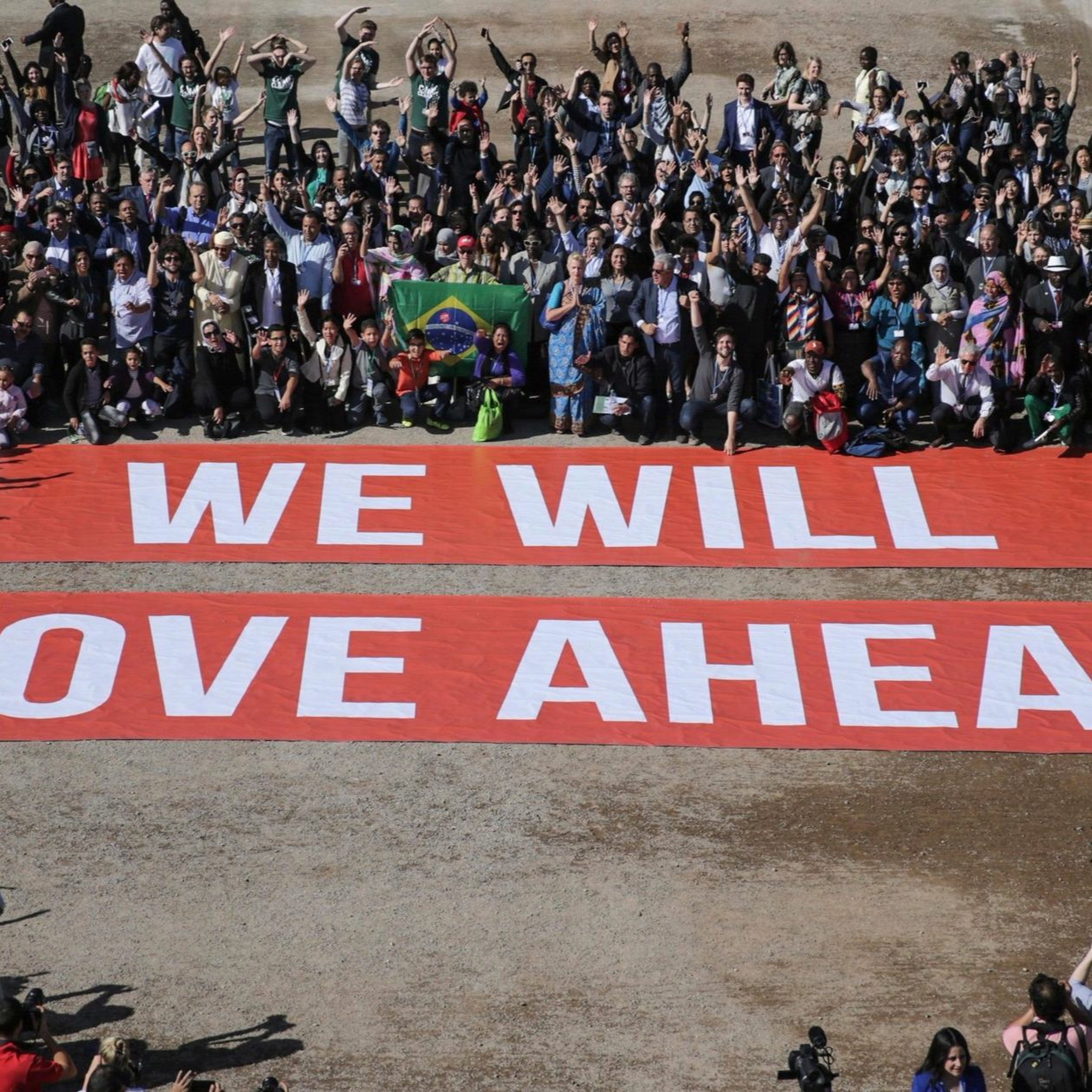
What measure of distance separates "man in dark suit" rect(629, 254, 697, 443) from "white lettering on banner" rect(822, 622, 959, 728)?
3610 millimetres

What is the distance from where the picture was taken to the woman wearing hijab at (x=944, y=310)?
54.7ft

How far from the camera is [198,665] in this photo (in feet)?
43.8

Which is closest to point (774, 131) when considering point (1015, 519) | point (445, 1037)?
point (1015, 519)

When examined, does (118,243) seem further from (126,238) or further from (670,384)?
(670,384)

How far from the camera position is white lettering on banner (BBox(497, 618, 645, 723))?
12.9 metres

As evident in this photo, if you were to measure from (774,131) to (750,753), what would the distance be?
31.7 ft

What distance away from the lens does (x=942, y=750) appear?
40.8 ft

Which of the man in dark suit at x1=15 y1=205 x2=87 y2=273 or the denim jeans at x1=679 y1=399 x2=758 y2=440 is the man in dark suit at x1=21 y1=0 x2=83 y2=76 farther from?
the denim jeans at x1=679 y1=399 x2=758 y2=440

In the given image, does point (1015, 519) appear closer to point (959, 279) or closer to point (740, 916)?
point (959, 279)

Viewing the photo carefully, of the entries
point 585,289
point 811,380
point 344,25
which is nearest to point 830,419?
point 811,380

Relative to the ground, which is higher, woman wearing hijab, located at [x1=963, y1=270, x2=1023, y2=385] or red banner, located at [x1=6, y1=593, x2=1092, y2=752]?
woman wearing hijab, located at [x1=963, y1=270, x2=1023, y2=385]

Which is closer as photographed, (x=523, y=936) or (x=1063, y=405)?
(x=523, y=936)

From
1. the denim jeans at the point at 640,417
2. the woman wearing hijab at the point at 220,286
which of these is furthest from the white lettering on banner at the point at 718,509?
the woman wearing hijab at the point at 220,286

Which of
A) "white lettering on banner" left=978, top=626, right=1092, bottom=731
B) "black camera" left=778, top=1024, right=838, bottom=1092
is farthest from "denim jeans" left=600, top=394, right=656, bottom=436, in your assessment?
"black camera" left=778, top=1024, right=838, bottom=1092
